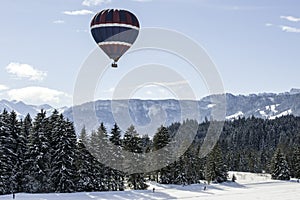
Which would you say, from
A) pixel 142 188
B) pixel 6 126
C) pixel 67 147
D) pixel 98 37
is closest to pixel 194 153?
pixel 142 188

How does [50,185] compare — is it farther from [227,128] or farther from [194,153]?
[227,128]

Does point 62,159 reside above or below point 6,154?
below

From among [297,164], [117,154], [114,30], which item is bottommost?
[297,164]

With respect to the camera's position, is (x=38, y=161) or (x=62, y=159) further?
(x=62, y=159)

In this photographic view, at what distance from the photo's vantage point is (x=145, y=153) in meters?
60.8

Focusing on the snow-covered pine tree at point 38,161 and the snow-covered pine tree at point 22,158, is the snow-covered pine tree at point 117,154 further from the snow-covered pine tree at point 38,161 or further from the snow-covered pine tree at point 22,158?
the snow-covered pine tree at point 22,158

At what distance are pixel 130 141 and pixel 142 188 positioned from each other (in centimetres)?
587

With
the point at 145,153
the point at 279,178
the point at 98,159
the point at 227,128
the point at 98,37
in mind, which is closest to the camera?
the point at 98,37

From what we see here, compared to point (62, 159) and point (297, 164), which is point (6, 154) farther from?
point (297, 164)

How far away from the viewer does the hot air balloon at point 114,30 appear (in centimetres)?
3709

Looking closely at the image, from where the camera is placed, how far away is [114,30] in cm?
3725

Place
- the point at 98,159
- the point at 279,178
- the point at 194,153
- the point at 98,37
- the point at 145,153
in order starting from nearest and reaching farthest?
the point at 98,37 < the point at 98,159 < the point at 145,153 < the point at 194,153 < the point at 279,178

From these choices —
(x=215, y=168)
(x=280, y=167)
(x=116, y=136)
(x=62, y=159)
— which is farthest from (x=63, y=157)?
(x=280, y=167)

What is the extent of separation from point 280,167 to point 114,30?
176ft
